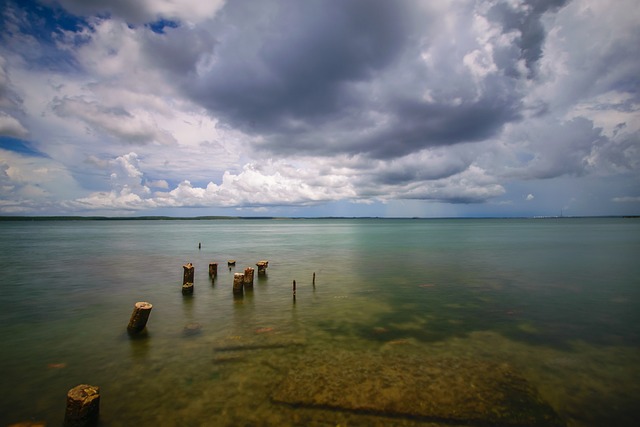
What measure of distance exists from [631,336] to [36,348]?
88.0ft

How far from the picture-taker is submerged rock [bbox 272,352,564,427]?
871cm

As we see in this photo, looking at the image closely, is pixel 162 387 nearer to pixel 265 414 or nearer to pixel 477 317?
pixel 265 414

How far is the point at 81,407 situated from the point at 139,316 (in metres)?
7.28

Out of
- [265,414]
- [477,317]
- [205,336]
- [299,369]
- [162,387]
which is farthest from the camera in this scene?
[477,317]

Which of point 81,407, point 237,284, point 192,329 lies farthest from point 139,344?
point 237,284

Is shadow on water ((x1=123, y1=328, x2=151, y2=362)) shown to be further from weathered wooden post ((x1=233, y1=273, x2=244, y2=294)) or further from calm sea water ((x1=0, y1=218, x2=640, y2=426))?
weathered wooden post ((x1=233, y1=273, x2=244, y2=294))

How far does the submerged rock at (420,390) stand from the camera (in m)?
8.71

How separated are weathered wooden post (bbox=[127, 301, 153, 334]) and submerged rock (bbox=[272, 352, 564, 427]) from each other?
8012 millimetres

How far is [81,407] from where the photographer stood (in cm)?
786

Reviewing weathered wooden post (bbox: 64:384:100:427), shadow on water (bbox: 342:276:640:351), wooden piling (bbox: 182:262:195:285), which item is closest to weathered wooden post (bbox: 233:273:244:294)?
wooden piling (bbox: 182:262:195:285)

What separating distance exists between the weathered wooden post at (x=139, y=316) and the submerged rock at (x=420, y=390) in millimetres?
8012

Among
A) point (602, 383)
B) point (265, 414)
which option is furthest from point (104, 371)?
point (602, 383)

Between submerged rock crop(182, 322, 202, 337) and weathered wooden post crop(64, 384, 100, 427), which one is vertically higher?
weathered wooden post crop(64, 384, 100, 427)

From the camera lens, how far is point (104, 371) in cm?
1124
